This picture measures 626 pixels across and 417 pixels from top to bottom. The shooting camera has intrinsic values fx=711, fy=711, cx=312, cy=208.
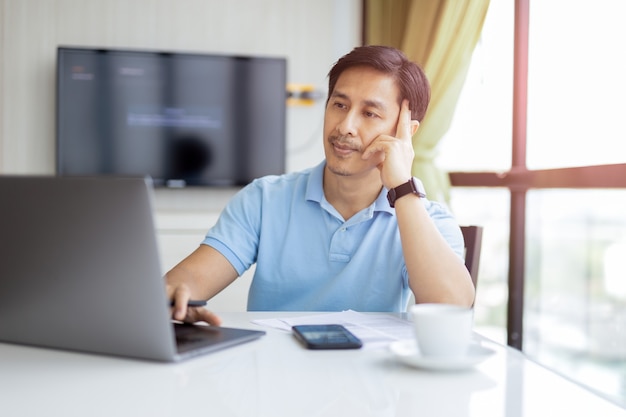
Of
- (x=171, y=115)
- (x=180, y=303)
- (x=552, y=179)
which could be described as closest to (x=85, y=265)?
(x=180, y=303)

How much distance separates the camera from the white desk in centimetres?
78

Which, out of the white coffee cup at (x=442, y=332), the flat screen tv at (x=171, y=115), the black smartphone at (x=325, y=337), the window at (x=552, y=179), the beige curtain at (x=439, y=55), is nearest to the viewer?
the white coffee cup at (x=442, y=332)

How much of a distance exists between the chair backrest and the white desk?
628 millimetres

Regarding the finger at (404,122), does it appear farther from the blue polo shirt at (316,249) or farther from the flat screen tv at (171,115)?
the flat screen tv at (171,115)

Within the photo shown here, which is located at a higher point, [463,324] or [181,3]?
[181,3]

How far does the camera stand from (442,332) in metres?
0.93

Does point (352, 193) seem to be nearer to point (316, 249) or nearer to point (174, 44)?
point (316, 249)

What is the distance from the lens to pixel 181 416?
0.75 m

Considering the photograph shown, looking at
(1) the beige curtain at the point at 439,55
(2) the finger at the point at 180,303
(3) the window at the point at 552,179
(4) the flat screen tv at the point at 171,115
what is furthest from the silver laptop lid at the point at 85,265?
(4) the flat screen tv at the point at 171,115

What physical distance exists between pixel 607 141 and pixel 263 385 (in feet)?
6.79

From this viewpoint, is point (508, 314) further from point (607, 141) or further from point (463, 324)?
point (463, 324)

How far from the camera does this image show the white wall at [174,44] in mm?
3689

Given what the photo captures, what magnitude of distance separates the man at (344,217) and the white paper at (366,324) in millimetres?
254

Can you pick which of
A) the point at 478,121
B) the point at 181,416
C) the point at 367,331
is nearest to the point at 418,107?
the point at 367,331
